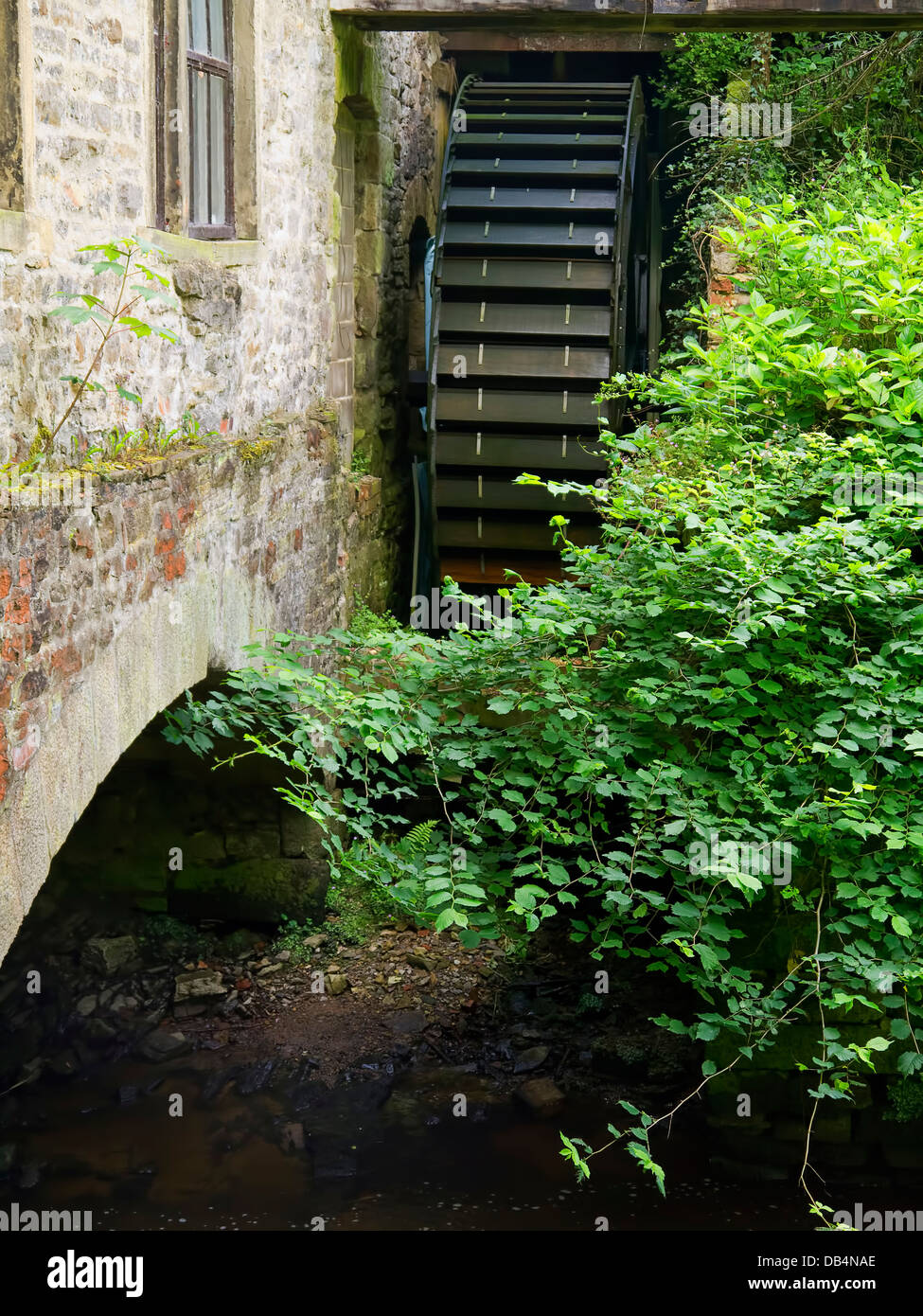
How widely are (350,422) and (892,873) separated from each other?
4.16 m

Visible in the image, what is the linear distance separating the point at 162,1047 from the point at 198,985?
1.49 feet

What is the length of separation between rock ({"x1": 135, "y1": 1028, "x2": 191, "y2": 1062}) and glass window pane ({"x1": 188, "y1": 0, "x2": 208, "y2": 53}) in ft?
12.8

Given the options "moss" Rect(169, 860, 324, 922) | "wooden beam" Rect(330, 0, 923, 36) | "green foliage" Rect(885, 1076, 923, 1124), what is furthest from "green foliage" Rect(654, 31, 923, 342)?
"green foliage" Rect(885, 1076, 923, 1124)

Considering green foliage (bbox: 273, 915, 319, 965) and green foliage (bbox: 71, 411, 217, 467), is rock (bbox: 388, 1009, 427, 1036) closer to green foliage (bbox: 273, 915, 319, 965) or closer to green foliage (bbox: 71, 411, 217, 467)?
green foliage (bbox: 273, 915, 319, 965)

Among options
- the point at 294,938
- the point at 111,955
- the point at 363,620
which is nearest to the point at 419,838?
the point at 294,938

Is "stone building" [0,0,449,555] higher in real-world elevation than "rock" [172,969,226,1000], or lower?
higher

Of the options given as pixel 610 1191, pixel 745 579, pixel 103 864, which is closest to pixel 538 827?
pixel 745 579

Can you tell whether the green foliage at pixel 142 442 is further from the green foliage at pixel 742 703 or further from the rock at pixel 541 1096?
the rock at pixel 541 1096

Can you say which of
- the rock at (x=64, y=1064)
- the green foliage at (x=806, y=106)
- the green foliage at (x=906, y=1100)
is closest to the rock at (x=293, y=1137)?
the rock at (x=64, y=1064)

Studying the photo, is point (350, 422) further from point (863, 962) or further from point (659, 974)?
point (863, 962)

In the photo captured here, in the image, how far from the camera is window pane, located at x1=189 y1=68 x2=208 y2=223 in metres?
4.58

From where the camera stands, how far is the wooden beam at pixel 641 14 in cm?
573

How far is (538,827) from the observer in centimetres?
374

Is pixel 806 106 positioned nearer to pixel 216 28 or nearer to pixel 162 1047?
pixel 216 28
